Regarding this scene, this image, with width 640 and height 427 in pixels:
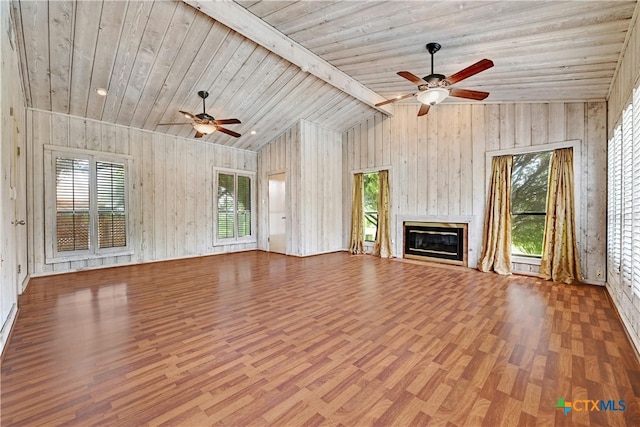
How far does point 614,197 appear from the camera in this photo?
3.56 meters

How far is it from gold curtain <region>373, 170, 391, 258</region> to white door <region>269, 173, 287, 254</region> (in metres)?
2.49

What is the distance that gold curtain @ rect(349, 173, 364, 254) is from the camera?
6.99 meters

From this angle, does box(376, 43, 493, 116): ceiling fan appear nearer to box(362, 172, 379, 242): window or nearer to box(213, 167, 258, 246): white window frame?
box(362, 172, 379, 242): window

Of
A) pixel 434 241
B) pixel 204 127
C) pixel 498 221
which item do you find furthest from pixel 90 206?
pixel 498 221

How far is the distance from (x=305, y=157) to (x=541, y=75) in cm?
443

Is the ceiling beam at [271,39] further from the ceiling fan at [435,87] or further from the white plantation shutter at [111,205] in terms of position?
the white plantation shutter at [111,205]

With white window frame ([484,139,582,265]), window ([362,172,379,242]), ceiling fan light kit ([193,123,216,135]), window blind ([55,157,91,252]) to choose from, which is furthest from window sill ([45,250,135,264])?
white window frame ([484,139,582,265])

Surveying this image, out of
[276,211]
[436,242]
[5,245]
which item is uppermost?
[276,211]

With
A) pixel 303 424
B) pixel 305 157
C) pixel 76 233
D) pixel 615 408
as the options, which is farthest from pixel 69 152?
pixel 615 408

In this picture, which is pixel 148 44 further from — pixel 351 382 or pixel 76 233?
pixel 351 382

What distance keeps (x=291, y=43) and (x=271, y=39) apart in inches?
13.9

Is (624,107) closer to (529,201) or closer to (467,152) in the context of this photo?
(529,201)

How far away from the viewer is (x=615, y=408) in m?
1.58

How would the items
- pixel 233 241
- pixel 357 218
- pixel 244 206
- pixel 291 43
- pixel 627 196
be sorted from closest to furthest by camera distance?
pixel 627 196
pixel 291 43
pixel 357 218
pixel 233 241
pixel 244 206
